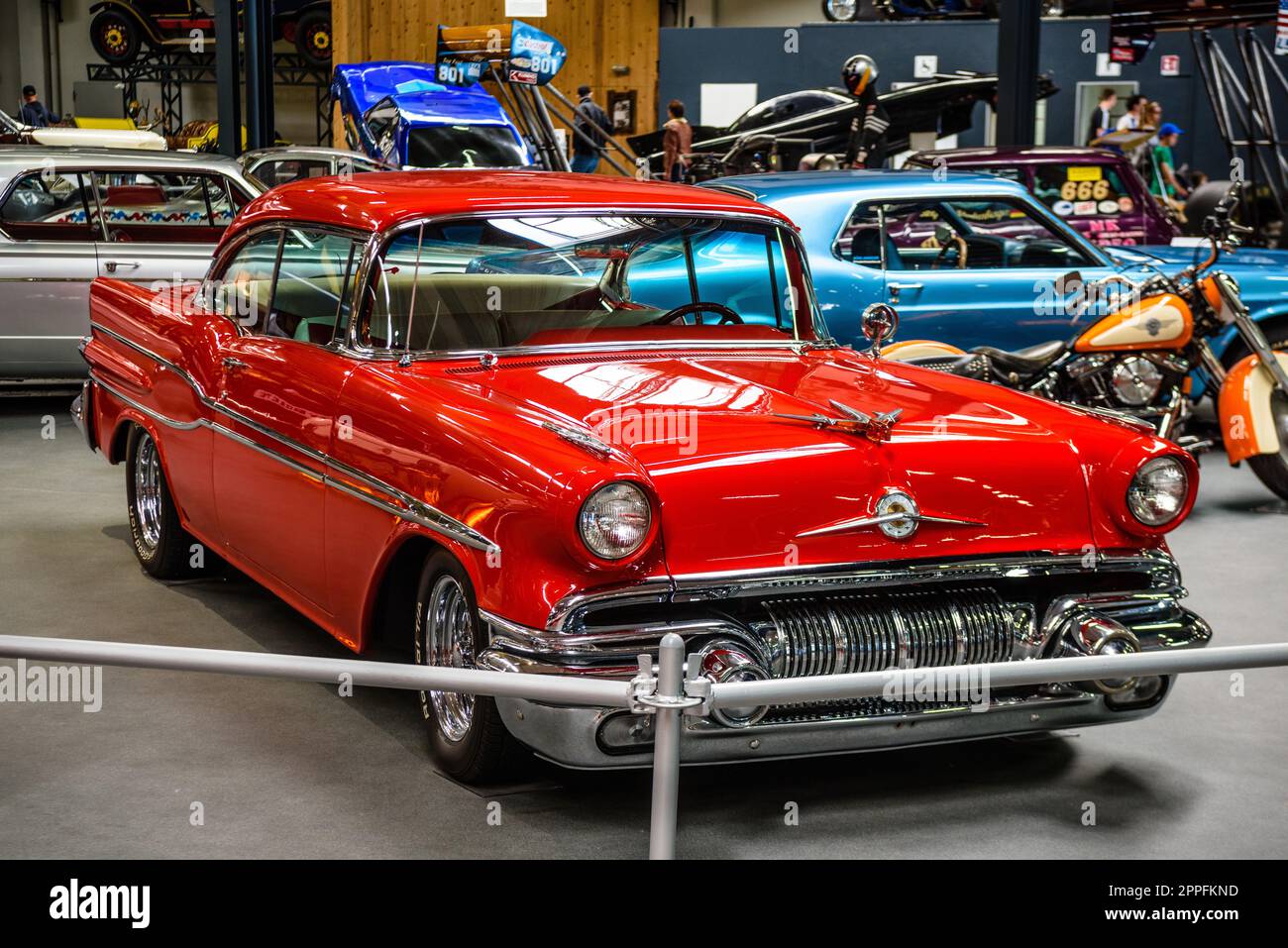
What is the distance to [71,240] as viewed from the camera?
9.42 meters

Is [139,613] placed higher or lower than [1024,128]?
lower

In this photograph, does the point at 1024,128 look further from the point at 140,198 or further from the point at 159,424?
the point at 159,424

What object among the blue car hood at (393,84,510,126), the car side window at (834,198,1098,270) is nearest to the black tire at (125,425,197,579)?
the car side window at (834,198,1098,270)

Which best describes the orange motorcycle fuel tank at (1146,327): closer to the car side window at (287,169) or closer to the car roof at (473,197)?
the car roof at (473,197)

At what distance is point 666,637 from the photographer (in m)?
2.66

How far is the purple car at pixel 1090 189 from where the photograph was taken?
33.2ft

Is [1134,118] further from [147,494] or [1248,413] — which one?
[147,494]

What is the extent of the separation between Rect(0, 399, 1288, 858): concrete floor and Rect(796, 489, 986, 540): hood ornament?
0.73 metres

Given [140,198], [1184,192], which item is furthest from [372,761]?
[1184,192]

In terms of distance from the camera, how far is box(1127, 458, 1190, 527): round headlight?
400 cm

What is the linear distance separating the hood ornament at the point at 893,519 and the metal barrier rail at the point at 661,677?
0.81 metres

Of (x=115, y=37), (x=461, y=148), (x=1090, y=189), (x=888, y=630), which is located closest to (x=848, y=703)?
(x=888, y=630)

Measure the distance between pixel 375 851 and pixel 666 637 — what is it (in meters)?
1.23

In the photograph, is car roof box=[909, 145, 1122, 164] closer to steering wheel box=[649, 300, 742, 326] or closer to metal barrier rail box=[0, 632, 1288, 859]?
steering wheel box=[649, 300, 742, 326]
